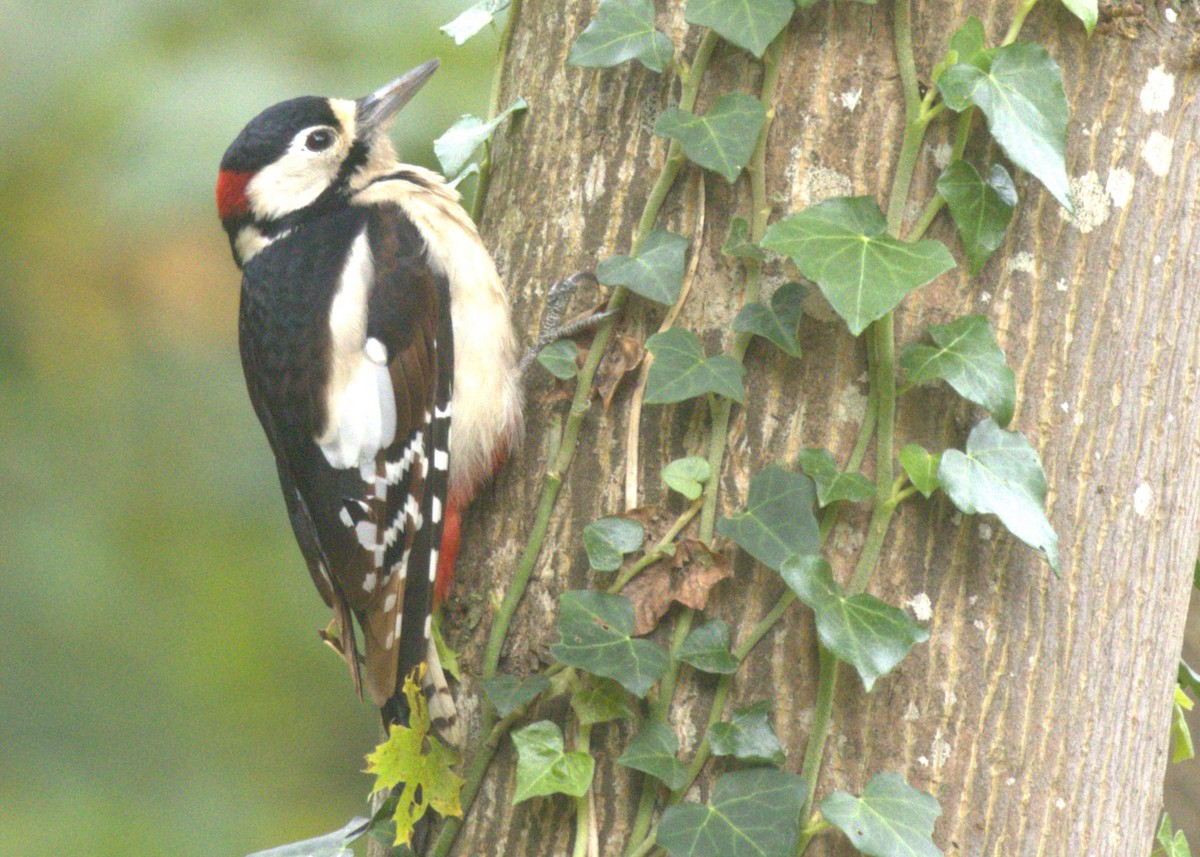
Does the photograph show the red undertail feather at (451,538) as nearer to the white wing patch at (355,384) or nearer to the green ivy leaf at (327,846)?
the white wing patch at (355,384)

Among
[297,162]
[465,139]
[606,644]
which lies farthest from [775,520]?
[297,162]

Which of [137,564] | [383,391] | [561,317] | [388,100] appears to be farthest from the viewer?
[137,564]

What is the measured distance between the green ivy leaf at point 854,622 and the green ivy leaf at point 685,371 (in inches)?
9.2

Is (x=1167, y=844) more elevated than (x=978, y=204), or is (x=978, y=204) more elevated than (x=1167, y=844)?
(x=978, y=204)

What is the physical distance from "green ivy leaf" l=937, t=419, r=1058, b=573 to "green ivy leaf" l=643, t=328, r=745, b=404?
0.27 m

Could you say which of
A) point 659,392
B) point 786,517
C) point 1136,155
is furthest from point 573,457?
point 1136,155

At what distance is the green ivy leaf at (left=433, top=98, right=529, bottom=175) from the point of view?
194cm

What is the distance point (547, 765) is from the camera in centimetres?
156

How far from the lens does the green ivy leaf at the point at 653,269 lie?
5.34 feet

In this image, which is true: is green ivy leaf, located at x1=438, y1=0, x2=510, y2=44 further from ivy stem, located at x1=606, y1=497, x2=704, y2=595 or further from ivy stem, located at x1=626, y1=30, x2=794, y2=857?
ivy stem, located at x1=606, y1=497, x2=704, y2=595

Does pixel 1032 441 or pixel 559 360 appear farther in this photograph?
pixel 559 360

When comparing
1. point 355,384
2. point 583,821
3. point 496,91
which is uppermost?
point 496,91

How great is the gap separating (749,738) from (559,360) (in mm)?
574

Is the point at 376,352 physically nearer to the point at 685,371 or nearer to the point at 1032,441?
the point at 685,371
